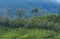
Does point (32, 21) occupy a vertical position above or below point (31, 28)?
above

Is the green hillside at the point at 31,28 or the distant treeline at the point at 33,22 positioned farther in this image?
the distant treeline at the point at 33,22

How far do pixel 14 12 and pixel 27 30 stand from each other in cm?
342

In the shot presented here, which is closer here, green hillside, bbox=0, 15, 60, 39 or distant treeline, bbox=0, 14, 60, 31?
green hillside, bbox=0, 15, 60, 39

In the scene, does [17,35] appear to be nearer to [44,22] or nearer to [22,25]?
[22,25]

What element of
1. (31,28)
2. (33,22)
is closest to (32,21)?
(33,22)

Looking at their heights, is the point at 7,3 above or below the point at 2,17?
above

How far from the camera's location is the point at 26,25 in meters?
27.0

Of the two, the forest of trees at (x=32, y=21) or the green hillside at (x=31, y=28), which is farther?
the forest of trees at (x=32, y=21)

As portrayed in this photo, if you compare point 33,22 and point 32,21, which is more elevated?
point 32,21

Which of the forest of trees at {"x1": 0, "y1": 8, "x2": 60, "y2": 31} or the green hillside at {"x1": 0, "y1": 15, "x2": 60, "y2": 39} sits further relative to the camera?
the forest of trees at {"x1": 0, "y1": 8, "x2": 60, "y2": 31}

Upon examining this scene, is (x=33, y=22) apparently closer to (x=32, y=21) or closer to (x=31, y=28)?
(x=32, y=21)

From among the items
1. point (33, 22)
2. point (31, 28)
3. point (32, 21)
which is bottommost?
point (31, 28)

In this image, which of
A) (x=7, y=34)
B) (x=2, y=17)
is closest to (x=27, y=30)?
(x=7, y=34)

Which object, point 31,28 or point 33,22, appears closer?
point 31,28
